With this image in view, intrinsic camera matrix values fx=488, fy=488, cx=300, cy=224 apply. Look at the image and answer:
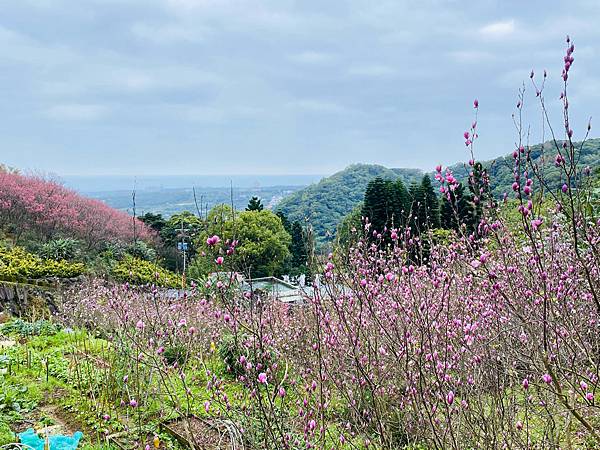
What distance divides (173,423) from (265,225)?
1684cm

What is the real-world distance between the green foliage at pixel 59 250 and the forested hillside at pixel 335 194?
877cm

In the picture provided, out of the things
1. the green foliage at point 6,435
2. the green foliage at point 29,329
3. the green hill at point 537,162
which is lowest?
the green foliage at point 29,329

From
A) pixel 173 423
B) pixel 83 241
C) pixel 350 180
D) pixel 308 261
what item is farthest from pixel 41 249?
pixel 350 180

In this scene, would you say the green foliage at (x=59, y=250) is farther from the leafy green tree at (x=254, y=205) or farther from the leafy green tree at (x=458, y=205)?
the leafy green tree at (x=458, y=205)

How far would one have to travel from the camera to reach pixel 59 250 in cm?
1434

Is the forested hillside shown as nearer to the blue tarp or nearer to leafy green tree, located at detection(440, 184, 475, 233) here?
leafy green tree, located at detection(440, 184, 475, 233)

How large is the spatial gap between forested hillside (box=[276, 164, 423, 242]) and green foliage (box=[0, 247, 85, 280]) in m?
9.24

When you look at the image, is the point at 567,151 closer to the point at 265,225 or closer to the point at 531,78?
the point at 531,78

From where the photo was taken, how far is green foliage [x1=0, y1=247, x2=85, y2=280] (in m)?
11.3

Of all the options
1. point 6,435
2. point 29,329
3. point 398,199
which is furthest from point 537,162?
point 398,199

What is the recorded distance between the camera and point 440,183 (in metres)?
2.82

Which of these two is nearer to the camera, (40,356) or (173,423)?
(173,423)

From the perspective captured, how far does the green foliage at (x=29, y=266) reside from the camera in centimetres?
1129

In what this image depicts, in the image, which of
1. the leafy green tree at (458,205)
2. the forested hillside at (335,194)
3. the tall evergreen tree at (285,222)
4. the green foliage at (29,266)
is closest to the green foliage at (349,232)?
the leafy green tree at (458,205)
